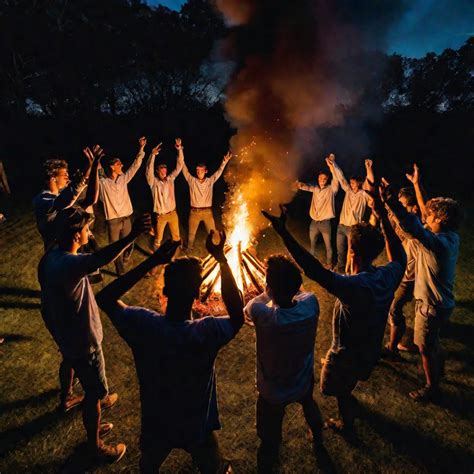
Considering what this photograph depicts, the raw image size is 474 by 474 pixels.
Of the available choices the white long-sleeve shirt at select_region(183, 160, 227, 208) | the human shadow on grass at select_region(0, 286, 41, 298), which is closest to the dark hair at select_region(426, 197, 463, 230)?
the white long-sleeve shirt at select_region(183, 160, 227, 208)

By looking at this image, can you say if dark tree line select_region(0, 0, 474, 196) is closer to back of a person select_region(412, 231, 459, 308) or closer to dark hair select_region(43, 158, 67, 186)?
dark hair select_region(43, 158, 67, 186)

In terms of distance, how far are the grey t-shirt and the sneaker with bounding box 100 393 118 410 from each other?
1.32 meters

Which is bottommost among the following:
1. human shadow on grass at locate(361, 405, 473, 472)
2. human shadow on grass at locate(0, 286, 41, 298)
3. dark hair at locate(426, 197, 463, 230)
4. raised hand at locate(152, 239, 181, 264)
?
human shadow on grass at locate(361, 405, 473, 472)

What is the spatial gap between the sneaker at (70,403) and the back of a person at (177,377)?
2.25m

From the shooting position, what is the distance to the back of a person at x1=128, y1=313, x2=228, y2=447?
2.27 meters

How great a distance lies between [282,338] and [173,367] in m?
0.98

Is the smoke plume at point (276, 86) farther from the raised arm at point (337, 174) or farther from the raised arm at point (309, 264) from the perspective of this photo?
the raised arm at point (309, 264)

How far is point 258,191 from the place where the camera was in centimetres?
784

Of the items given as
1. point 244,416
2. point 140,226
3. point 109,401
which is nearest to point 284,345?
point 140,226

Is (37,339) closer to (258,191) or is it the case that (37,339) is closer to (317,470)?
(317,470)

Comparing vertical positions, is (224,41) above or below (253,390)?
above

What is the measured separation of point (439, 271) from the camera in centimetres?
415

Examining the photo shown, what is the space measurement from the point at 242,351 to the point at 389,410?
227 cm

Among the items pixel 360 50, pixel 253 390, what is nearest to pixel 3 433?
pixel 253 390
